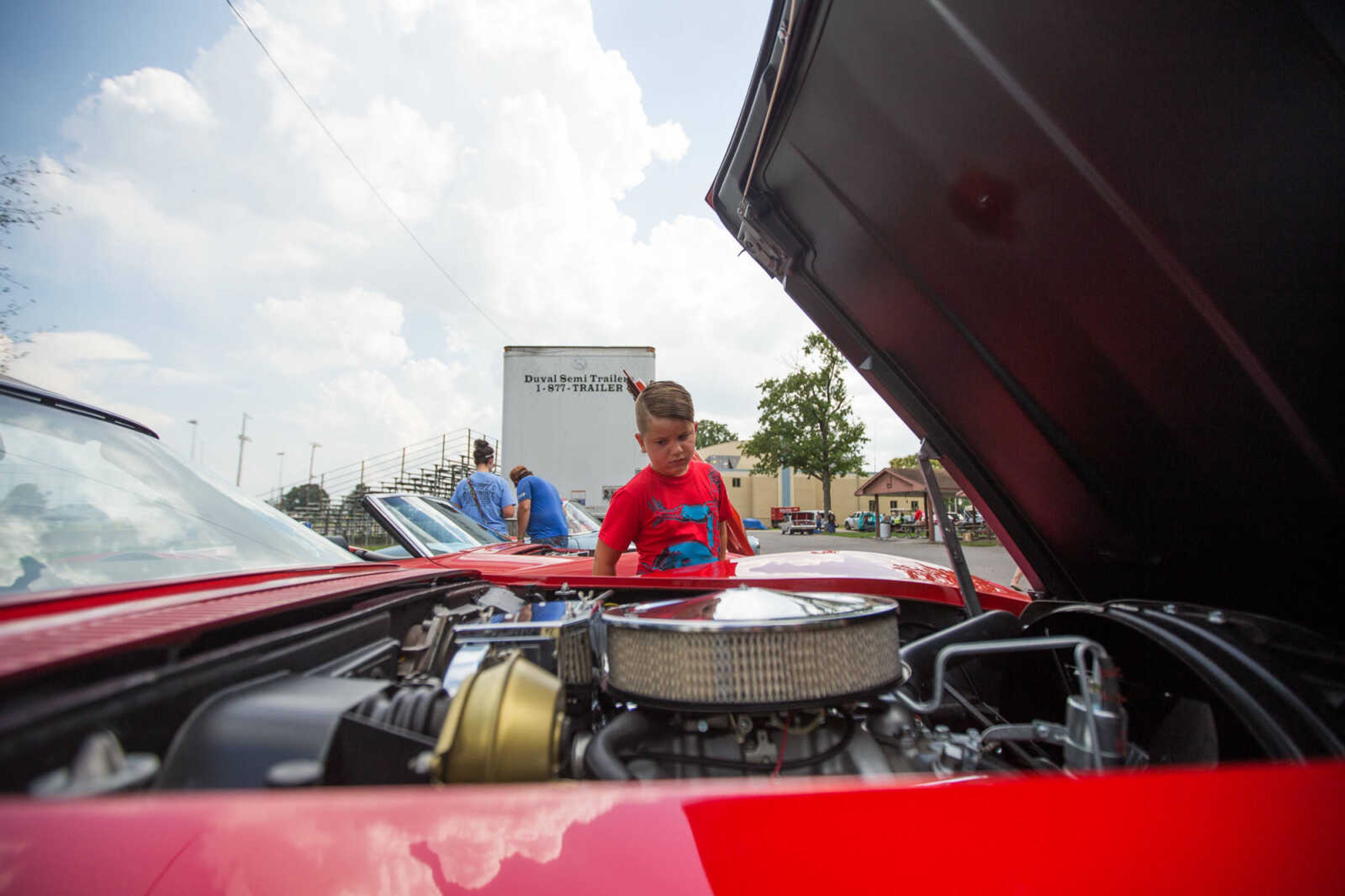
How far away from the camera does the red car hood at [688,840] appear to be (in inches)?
18.9

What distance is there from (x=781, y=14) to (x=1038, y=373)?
94cm

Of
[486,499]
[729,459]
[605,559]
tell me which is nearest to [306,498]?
[486,499]

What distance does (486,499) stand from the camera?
5.37 m

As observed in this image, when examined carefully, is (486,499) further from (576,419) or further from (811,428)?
(811,428)

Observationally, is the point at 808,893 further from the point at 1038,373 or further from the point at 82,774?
the point at 1038,373

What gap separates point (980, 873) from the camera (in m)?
0.51

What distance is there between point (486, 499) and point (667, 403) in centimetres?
375

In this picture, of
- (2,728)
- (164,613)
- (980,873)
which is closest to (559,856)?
(980,873)

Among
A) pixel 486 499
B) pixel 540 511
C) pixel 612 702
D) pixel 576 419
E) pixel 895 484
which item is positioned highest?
pixel 895 484

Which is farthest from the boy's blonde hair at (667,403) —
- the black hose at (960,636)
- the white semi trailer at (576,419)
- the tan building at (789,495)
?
the tan building at (789,495)

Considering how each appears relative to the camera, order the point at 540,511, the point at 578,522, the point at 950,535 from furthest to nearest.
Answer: the point at 578,522 < the point at 540,511 < the point at 950,535

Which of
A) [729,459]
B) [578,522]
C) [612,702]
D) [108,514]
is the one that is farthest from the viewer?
[729,459]

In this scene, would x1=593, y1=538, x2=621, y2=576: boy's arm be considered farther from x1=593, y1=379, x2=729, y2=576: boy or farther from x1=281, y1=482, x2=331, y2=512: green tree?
x1=281, y1=482, x2=331, y2=512: green tree

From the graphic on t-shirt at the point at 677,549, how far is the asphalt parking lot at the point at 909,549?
3.70m
